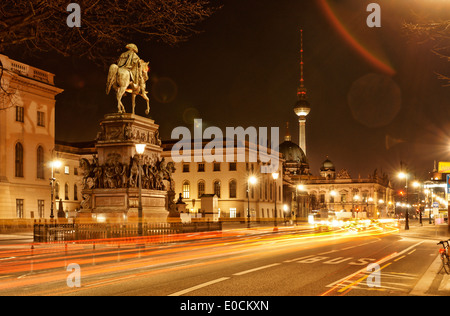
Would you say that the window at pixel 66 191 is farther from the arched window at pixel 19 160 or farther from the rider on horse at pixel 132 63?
the rider on horse at pixel 132 63

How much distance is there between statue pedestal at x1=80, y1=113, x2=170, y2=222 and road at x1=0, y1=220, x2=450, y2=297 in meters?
10.8

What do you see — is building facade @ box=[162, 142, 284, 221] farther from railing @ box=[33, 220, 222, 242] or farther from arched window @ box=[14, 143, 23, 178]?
railing @ box=[33, 220, 222, 242]

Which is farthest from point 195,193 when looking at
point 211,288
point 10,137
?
point 211,288

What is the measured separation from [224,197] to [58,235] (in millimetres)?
68385

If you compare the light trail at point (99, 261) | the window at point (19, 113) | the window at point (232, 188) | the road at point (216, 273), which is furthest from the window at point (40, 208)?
the window at point (232, 188)

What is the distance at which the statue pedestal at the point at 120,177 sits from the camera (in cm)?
3609

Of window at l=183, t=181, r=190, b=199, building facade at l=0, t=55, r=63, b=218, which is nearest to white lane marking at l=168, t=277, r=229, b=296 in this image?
building facade at l=0, t=55, r=63, b=218

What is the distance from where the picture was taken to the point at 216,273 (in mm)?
16406

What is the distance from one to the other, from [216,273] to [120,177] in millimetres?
21089

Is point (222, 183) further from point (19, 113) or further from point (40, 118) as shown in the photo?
point (19, 113)

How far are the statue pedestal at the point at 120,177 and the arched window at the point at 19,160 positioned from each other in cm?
2321

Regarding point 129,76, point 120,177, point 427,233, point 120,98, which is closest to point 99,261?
point 120,177

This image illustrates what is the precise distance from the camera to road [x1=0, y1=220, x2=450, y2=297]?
42.6 ft

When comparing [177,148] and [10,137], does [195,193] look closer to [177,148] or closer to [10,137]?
[177,148]
